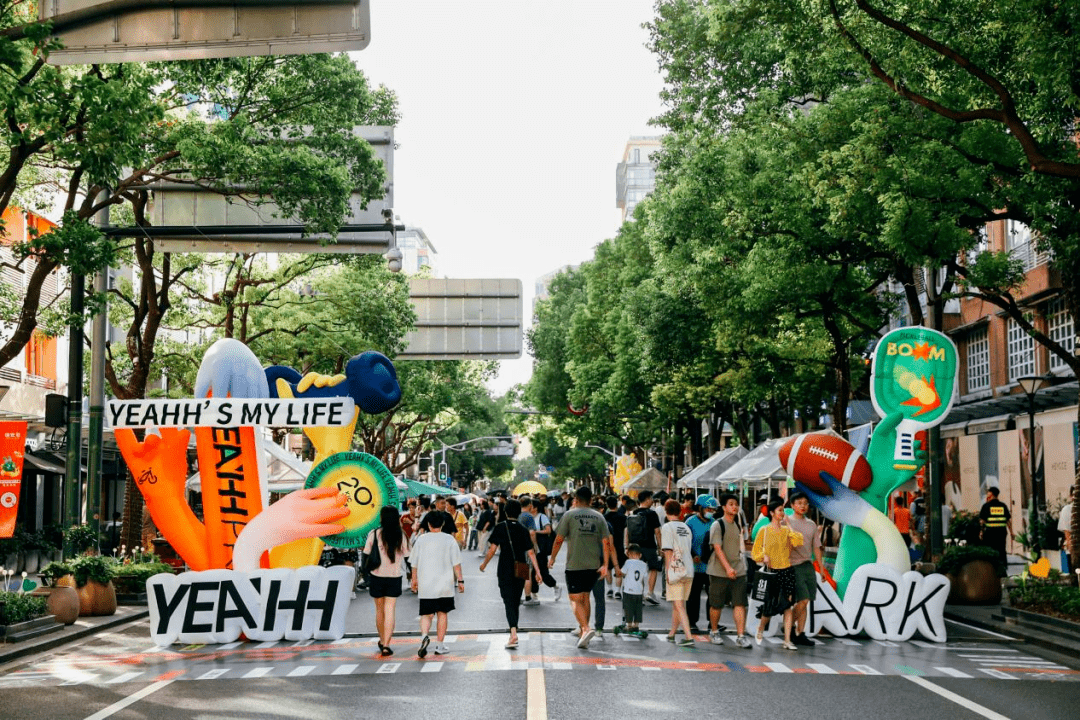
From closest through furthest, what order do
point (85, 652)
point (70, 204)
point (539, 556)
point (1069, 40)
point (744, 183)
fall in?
point (1069, 40)
point (85, 652)
point (70, 204)
point (539, 556)
point (744, 183)

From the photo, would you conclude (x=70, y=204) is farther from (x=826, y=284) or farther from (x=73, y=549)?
(x=826, y=284)

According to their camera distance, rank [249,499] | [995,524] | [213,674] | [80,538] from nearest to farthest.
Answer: [213,674] → [249,499] → [80,538] → [995,524]

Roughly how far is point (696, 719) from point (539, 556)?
13.2 meters

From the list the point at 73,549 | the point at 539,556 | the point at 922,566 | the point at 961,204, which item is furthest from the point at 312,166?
the point at 922,566

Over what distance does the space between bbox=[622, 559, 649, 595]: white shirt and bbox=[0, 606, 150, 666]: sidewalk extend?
23.1ft

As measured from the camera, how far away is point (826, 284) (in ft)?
80.8

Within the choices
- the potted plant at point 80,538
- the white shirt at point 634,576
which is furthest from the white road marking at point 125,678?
the potted plant at point 80,538

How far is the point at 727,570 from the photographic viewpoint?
15.1 meters

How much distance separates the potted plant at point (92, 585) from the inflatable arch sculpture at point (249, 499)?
250cm

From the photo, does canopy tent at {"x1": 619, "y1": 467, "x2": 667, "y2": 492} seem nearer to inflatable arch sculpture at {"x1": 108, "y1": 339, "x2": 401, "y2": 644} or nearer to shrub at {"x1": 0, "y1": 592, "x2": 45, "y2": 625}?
inflatable arch sculpture at {"x1": 108, "y1": 339, "x2": 401, "y2": 644}

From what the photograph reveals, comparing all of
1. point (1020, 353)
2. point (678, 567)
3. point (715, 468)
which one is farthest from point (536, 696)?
point (715, 468)

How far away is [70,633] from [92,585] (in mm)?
2270

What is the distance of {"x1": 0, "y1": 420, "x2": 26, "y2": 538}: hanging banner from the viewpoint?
20.4 metres

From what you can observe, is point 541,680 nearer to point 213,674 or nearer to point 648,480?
point 213,674
